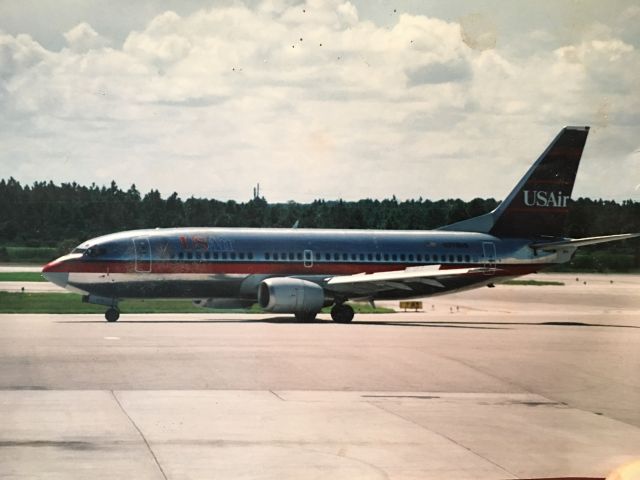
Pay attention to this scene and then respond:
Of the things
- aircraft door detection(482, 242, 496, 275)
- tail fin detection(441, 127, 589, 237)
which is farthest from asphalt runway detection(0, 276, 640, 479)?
tail fin detection(441, 127, 589, 237)

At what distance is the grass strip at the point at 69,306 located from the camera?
1861 inches

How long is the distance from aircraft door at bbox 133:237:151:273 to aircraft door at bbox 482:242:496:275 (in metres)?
14.5

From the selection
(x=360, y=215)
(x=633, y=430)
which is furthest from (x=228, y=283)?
(x=360, y=215)

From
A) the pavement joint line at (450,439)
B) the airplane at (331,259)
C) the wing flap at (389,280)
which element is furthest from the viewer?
the wing flap at (389,280)

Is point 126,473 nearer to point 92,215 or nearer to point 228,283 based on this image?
point 228,283

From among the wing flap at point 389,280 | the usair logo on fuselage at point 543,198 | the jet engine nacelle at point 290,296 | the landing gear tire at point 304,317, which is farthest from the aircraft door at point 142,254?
the usair logo on fuselage at point 543,198

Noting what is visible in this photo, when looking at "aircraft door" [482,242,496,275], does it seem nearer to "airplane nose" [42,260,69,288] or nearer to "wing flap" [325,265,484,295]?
"wing flap" [325,265,484,295]

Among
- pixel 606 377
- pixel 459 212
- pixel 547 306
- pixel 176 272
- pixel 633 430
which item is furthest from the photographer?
pixel 459 212

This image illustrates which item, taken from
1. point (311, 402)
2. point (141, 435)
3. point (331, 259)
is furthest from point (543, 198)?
point (141, 435)

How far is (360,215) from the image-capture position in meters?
99.9

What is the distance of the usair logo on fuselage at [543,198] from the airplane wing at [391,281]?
196 inches

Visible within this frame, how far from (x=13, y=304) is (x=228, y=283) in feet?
38.3

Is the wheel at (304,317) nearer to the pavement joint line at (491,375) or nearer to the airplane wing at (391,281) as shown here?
the airplane wing at (391,281)

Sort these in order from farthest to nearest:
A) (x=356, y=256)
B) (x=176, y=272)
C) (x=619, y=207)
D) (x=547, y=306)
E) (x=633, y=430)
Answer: (x=547, y=306)
(x=619, y=207)
(x=356, y=256)
(x=176, y=272)
(x=633, y=430)
